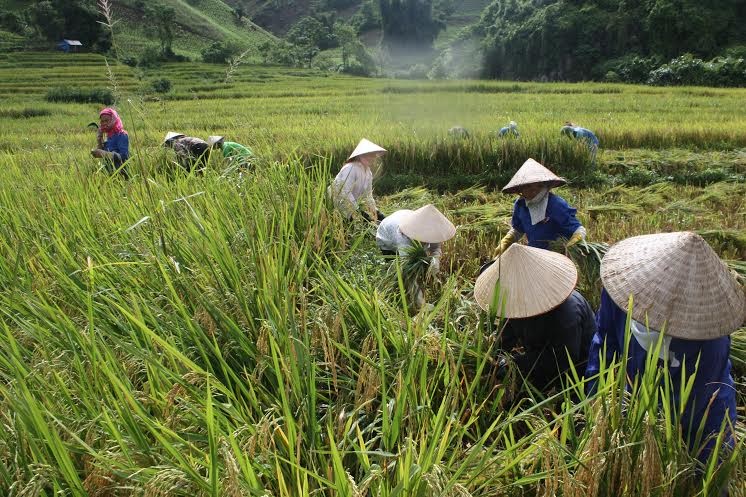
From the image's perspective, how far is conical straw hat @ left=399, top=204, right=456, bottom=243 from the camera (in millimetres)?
2812

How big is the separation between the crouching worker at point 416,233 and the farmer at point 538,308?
69 cm

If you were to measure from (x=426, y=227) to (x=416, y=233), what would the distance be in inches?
3.5

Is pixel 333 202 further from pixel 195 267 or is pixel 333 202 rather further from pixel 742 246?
pixel 742 246

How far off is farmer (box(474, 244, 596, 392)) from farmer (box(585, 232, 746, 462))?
0.29 meters

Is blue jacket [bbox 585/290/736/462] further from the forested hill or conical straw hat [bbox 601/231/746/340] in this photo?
the forested hill

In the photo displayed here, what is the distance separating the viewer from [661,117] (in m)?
11.3

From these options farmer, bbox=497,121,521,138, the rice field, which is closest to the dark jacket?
the rice field

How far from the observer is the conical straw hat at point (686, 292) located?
147 cm

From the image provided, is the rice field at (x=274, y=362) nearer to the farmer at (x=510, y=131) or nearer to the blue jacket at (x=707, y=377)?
the blue jacket at (x=707, y=377)

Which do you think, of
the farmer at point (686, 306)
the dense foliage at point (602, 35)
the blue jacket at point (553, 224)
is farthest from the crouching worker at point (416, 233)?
the dense foliage at point (602, 35)

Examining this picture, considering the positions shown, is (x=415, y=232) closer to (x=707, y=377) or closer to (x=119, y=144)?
(x=707, y=377)

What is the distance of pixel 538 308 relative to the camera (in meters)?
1.91

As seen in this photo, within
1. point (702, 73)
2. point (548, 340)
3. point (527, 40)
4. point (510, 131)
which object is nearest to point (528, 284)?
point (548, 340)

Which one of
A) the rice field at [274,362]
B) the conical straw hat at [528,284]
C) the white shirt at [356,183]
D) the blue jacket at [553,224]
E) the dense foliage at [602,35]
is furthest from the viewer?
the dense foliage at [602,35]
